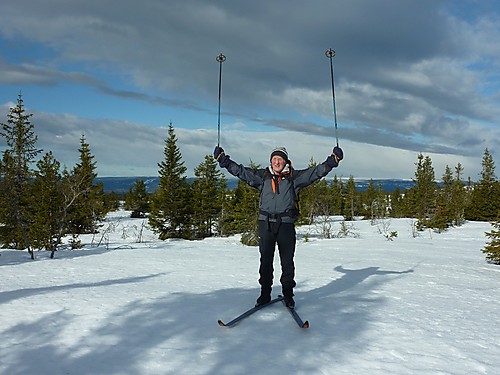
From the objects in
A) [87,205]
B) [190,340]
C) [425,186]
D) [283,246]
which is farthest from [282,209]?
[425,186]

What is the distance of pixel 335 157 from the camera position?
5.15 meters

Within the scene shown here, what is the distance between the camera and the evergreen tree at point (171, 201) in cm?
3275

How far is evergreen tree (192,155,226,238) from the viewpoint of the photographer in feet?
114

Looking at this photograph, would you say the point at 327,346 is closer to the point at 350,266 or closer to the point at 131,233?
the point at 350,266

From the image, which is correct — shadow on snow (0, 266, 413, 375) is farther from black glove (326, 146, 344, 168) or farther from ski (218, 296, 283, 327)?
black glove (326, 146, 344, 168)

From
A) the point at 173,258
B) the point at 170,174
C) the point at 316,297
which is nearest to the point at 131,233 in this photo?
the point at 170,174

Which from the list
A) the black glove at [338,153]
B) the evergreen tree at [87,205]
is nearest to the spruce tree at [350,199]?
the evergreen tree at [87,205]

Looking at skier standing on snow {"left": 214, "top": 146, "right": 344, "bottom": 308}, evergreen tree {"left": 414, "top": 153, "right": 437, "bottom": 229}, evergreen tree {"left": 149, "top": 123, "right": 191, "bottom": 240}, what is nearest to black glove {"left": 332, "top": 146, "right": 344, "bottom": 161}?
skier standing on snow {"left": 214, "top": 146, "right": 344, "bottom": 308}

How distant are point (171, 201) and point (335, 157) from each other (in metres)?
29.3

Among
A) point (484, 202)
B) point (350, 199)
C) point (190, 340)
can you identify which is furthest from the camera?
point (350, 199)

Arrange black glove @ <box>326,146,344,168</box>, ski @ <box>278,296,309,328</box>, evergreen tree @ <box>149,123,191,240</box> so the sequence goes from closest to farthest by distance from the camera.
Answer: ski @ <box>278,296,309,328</box>
black glove @ <box>326,146,344,168</box>
evergreen tree @ <box>149,123,191,240</box>

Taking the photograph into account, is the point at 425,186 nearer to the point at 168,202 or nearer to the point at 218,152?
the point at 168,202

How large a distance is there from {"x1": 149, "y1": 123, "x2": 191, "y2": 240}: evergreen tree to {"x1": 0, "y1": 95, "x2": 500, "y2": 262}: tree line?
0.09 metres

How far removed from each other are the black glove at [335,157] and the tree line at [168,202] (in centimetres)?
909
